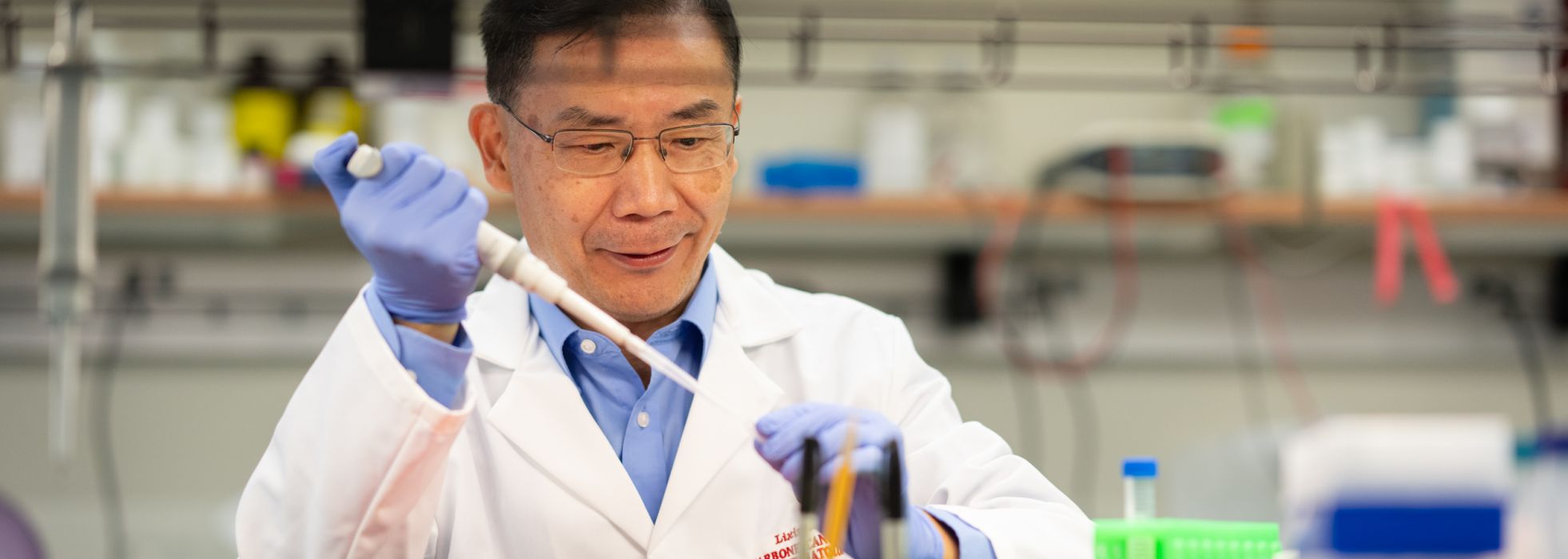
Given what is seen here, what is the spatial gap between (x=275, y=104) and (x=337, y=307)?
1.33 ft

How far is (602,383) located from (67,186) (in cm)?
49

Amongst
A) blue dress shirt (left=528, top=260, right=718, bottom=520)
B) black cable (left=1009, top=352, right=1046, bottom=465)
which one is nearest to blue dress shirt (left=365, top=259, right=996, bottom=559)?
blue dress shirt (left=528, top=260, right=718, bottom=520)

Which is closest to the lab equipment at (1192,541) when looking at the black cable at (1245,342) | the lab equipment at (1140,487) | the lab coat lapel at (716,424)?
the lab equipment at (1140,487)

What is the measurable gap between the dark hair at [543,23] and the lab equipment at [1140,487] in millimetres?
502

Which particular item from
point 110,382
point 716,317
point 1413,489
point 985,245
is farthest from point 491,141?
point 110,382

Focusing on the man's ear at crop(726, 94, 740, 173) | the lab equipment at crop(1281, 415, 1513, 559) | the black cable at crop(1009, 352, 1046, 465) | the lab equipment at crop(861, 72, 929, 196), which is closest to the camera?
the lab equipment at crop(1281, 415, 1513, 559)

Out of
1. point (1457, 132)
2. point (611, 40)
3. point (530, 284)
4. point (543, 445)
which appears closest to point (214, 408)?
point (543, 445)

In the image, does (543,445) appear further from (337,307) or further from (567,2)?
(337,307)

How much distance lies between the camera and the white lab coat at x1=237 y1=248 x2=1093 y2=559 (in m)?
0.92

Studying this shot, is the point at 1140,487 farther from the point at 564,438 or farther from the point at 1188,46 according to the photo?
the point at 564,438

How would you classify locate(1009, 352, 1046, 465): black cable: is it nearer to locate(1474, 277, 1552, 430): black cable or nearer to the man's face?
locate(1474, 277, 1552, 430): black cable

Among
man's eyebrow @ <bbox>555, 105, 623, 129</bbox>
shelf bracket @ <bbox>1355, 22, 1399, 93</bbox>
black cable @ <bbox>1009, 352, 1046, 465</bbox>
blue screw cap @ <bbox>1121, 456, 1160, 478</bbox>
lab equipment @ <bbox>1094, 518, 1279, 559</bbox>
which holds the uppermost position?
shelf bracket @ <bbox>1355, 22, 1399, 93</bbox>

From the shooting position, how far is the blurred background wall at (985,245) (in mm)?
2094

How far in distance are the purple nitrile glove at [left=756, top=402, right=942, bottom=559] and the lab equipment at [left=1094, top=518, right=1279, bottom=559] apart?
223 millimetres
